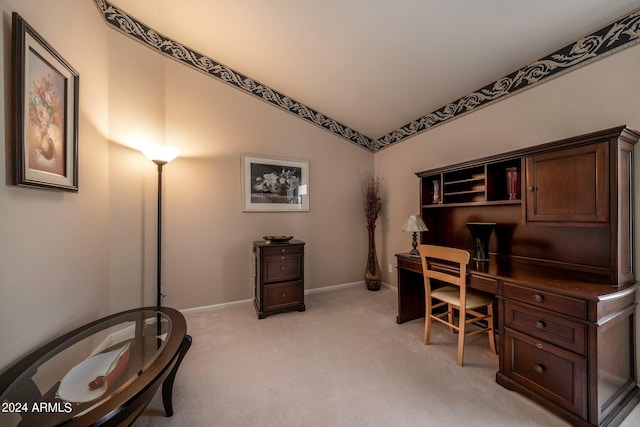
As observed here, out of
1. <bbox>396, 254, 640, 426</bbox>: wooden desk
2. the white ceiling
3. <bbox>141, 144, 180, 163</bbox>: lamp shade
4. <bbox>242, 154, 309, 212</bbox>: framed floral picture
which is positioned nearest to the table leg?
<bbox>141, 144, 180, 163</bbox>: lamp shade

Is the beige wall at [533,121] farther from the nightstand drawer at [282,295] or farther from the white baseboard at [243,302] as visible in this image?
the nightstand drawer at [282,295]

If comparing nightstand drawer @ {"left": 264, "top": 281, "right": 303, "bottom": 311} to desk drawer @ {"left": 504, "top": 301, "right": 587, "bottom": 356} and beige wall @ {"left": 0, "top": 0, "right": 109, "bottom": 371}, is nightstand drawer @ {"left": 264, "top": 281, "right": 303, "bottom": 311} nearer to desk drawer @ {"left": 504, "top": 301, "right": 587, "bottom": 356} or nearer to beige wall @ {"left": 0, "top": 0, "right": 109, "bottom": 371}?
beige wall @ {"left": 0, "top": 0, "right": 109, "bottom": 371}

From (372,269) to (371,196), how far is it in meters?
1.17

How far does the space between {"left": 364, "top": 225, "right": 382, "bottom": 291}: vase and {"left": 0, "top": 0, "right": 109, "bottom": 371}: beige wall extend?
3.15 meters

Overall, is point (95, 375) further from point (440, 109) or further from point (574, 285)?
point (440, 109)

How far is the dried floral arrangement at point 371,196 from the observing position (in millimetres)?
3643

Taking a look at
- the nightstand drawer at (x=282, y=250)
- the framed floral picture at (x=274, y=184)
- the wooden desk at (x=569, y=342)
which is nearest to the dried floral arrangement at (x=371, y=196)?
the framed floral picture at (x=274, y=184)

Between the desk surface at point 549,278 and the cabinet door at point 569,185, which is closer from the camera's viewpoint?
the desk surface at point 549,278

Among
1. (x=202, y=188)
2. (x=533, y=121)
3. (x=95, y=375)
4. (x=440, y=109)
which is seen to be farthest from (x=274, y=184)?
(x=533, y=121)

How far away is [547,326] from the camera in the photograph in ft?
4.51

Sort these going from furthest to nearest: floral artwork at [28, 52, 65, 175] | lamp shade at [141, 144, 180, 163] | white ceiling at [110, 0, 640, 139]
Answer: lamp shade at [141, 144, 180, 163] → white ceiling at [110, 0, 640, 139] → floral artwork at [28, 52, 65, 175]

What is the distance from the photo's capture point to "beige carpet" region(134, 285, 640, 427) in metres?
1.34

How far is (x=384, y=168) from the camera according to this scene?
374 centimetres

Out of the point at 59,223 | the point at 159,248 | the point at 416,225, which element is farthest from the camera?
the point at 416,225
